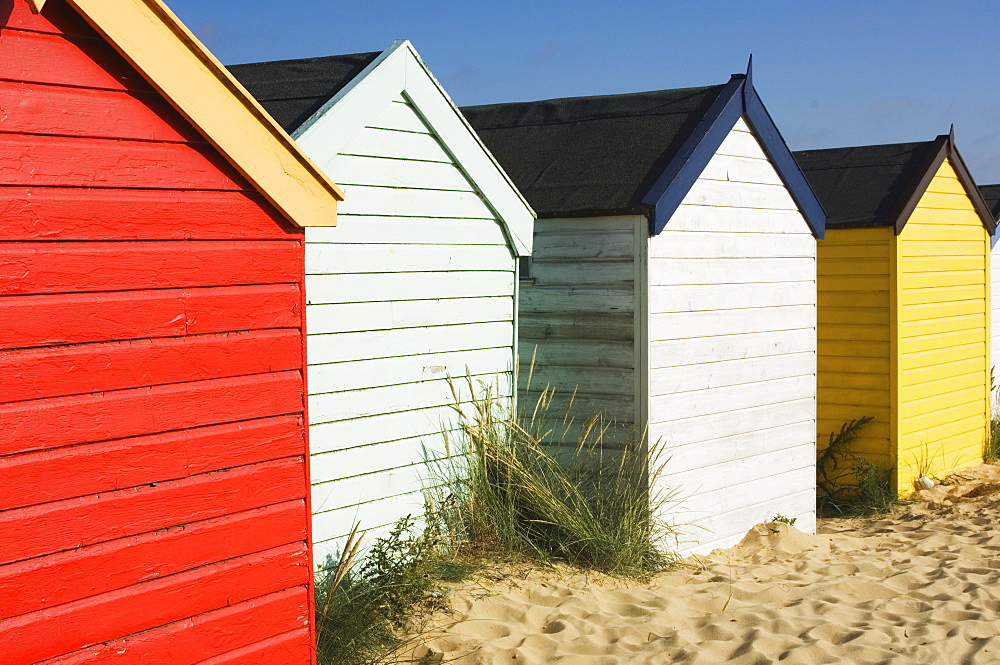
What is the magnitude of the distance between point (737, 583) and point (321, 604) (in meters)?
3.10

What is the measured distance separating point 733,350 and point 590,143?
6.76 ft

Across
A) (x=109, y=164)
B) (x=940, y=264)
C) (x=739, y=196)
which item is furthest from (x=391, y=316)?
(x=940, y=264)

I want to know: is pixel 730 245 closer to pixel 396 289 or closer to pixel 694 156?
Result: pixel 694 156

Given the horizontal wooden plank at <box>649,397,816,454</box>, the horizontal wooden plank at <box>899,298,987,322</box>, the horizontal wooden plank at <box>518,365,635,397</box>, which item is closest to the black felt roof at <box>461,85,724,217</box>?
the horizontal wooden plank at <box>518,365,635,397</box>

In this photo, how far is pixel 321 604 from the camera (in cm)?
548

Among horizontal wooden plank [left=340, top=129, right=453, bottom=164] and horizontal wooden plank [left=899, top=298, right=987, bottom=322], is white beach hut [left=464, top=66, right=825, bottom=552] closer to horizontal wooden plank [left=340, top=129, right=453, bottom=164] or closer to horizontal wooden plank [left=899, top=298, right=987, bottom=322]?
horizontal wooden plank [left=340, top=129, right=453, bottom=164]

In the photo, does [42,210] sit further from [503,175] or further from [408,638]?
[503,175]

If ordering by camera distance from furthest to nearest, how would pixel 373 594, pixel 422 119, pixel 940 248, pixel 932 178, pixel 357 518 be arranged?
1. pixel 940 248
2. pixel 932 178
3. pixel 422 119
4. pixel 357 518
5. pixel 373 594

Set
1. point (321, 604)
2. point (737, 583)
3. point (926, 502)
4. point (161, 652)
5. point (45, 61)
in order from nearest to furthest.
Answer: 1. point (45, 61)
2. point (161, 652)
3. point (321, 604)
4. point (737, 583)
5. point (926, 502)

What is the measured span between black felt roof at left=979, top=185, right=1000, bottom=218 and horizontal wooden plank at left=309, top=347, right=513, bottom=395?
9856 mm

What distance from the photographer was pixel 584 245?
26.0 feet

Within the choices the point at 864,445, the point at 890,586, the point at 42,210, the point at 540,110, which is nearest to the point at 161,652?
the point at 42,210

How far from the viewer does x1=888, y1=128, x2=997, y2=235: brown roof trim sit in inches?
417

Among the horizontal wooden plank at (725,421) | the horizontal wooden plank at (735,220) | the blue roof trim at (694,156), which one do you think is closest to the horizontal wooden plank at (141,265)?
the blue roof trim at (694,156)
